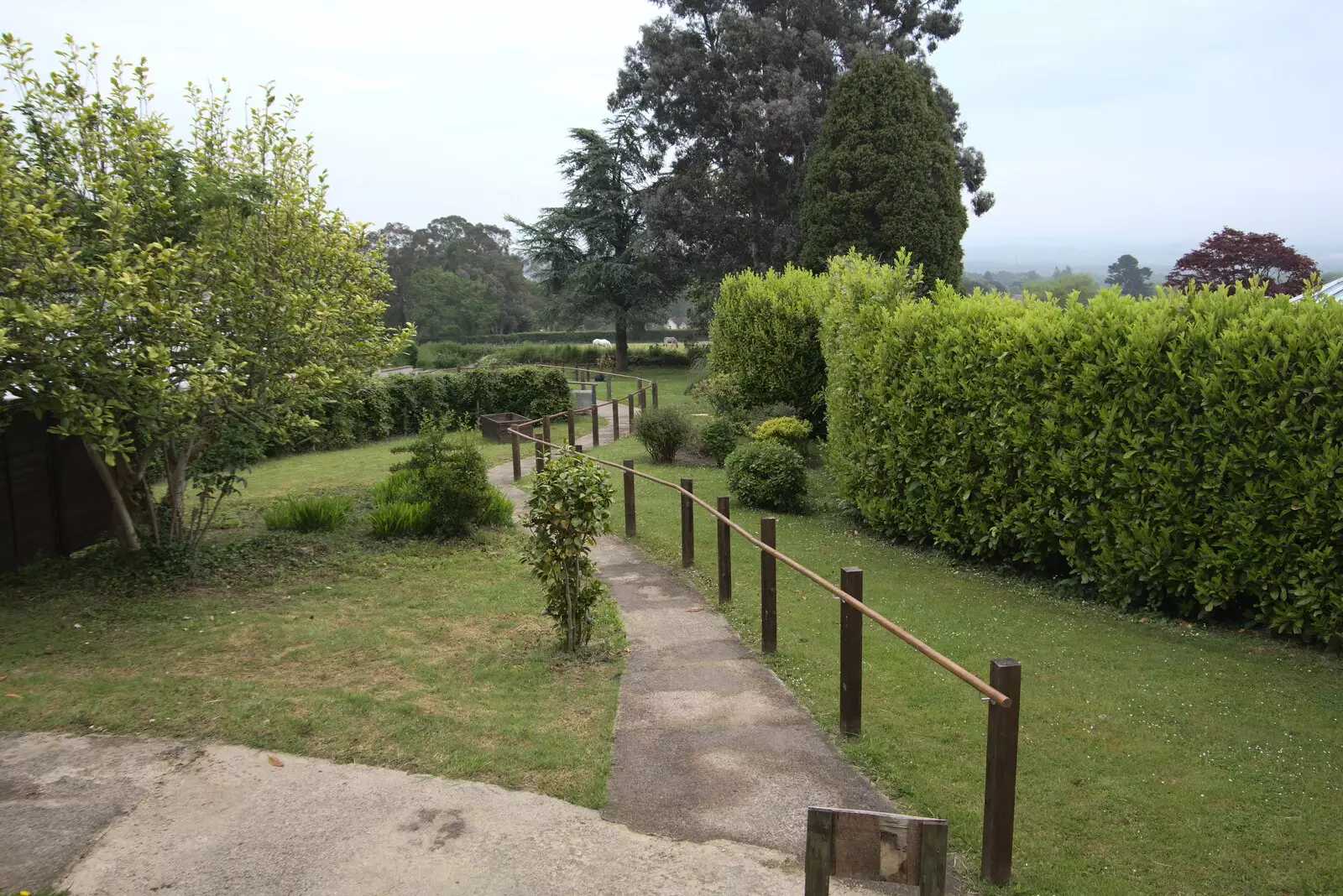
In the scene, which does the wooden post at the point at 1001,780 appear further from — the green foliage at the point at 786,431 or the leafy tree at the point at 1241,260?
the leafy tree at the point at 1241,260

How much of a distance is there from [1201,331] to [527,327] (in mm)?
74326

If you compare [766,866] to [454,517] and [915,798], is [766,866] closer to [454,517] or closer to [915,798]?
[915,798]

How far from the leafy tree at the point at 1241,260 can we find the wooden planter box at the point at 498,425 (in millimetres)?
22080

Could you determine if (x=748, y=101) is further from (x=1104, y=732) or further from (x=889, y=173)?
(x=1104, y=732)

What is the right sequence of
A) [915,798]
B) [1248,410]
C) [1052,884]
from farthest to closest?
[1248,410]
[915,798]
[1052,884]

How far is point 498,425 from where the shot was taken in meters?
22.8

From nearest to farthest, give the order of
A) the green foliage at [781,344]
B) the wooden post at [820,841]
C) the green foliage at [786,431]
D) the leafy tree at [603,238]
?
1. the wooden post at [820,841]
2. the green foliage at [786,431]
3. the green foliage at [781,344]
4. the leafy tree at [603,238]

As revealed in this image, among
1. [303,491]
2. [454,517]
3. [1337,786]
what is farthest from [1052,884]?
[303,491]

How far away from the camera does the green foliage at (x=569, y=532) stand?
668cm

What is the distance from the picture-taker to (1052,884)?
13.0ft

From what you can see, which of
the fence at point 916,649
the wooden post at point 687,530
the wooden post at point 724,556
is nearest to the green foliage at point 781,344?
the wooden post at point 687,530

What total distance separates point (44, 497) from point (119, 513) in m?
1.33

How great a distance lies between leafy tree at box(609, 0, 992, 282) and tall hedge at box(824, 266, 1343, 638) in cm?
2208

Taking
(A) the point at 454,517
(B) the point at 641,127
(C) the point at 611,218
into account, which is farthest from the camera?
(C) the point at 611,218
